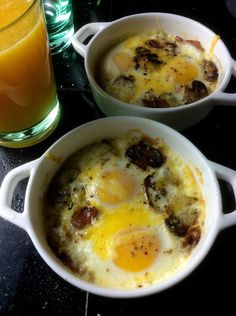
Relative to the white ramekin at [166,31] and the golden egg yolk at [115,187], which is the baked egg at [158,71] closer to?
the white ramekin at [166,31]

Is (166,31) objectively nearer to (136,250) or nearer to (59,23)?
(59,23)

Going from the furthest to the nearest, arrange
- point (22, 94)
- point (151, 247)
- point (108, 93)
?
point (108, 93) → point (22, 94) → point (151, 247)

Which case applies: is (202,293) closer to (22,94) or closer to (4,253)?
(4,253)

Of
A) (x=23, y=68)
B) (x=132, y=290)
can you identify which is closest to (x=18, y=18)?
(x=23, y=68)

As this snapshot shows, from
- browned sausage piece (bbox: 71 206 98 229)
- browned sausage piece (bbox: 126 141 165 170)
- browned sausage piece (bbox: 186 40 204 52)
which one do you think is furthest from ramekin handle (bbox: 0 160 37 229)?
browned sausage piece (bbox: 186 40 204 52)

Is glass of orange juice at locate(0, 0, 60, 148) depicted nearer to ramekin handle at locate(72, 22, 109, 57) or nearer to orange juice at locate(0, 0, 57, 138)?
orange juice at locate(0, 0, 57, 138)

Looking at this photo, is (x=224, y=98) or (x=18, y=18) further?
(x=224, y=98)

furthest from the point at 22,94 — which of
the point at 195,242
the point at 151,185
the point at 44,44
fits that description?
the point at 195,242
